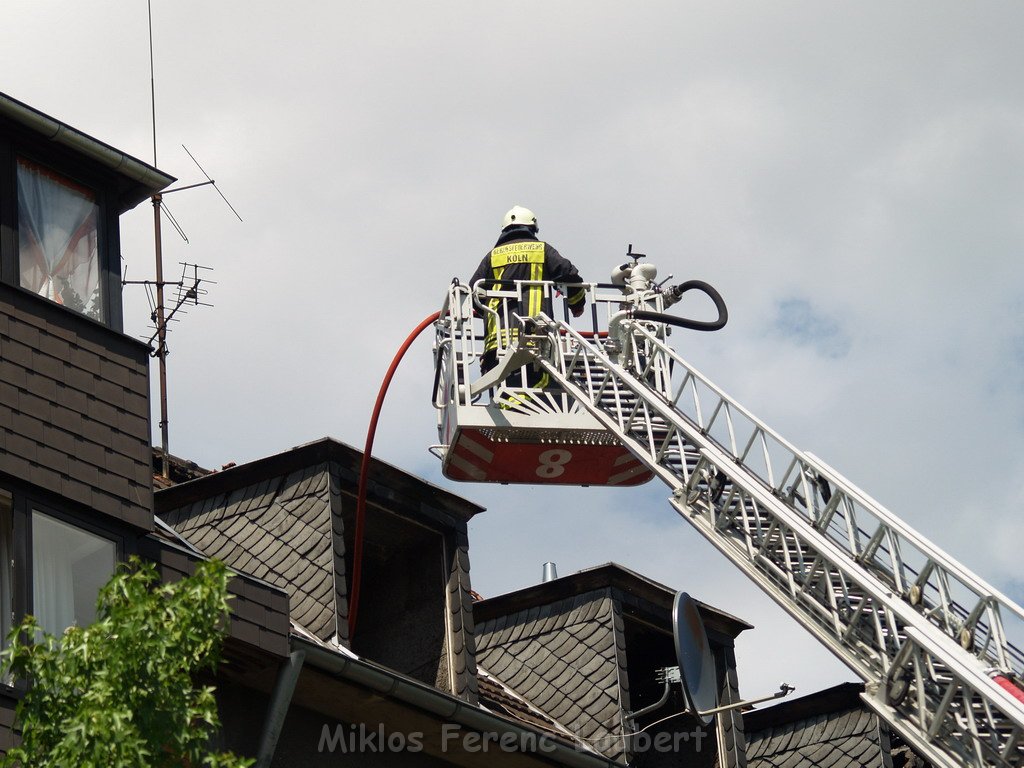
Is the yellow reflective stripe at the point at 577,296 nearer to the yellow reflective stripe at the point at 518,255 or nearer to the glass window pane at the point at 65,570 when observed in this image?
the yellow reflective stripe at the point at 518,255

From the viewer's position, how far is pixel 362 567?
17969 millimetres

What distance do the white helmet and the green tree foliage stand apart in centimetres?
1207

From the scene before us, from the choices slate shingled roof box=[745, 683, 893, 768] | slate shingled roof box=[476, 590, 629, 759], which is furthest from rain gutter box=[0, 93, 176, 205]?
slate shingled roof box=[745, 683, 893, 768]

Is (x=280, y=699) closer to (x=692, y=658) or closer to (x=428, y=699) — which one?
(x=428, y=699)

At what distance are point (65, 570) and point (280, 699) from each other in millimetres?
1808

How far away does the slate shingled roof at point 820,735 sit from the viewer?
2014 centimetres

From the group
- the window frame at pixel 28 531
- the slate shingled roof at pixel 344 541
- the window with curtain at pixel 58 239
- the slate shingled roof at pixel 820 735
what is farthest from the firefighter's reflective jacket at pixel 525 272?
the window frame at pixel 28 531

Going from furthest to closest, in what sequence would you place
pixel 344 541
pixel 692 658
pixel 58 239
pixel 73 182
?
pixel 344 541
pixel 692 658
pixel 73 182
pixel 58 239

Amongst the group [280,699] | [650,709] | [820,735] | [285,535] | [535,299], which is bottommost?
[280,699]

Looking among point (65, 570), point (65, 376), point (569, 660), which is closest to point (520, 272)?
point (569, 660)

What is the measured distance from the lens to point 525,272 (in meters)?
21.5

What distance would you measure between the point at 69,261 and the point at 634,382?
6.24 meters

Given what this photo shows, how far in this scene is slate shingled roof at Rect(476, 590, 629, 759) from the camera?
1844 centimetres

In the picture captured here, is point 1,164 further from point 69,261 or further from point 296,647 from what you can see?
point 296,647
